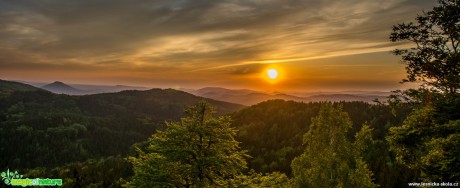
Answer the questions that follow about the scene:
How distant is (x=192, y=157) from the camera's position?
21922 millimetres

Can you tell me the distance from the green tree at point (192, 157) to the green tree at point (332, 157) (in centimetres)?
614

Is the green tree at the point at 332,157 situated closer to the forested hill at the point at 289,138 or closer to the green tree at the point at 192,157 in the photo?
the green tree at the point at 192,157

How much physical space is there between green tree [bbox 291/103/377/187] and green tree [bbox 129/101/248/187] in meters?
6.14

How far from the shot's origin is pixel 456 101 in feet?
49.7

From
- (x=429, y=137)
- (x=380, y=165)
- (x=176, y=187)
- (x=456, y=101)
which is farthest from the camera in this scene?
(x=380, y=165)

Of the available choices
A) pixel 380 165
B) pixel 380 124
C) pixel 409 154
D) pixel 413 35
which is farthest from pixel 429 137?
pixel 380 124

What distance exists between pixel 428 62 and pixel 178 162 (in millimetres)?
17047

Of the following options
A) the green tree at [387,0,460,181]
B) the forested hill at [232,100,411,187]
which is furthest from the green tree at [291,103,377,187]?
the forested hill at [232,100,411,187]

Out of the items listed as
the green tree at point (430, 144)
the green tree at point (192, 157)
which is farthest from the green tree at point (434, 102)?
the green tree at point (192, 157)

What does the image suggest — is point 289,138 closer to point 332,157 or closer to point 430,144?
point 332,157

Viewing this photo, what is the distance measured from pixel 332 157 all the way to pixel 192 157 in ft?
34.8

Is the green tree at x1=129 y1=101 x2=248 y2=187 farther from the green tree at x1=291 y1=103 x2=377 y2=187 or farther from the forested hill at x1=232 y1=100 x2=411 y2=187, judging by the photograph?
the forested hill at x1=232 y1=100 x2=411 y2=187

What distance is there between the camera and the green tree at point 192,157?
69.0 feet

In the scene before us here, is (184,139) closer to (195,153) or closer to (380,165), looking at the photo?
(195,153)
